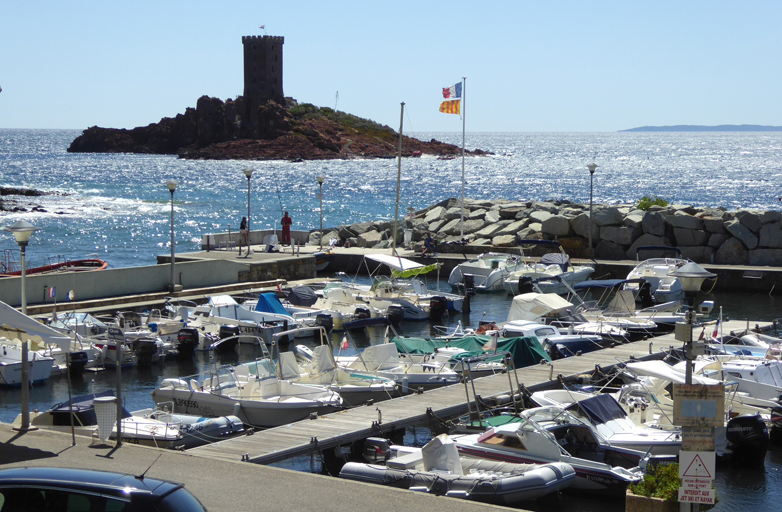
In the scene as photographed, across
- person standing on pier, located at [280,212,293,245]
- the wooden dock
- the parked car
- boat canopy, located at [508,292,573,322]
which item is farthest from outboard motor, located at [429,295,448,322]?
the parked car

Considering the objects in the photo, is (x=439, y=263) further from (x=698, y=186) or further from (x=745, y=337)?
(x=698, y=186)

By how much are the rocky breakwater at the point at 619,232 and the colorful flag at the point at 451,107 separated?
6120 millimetres

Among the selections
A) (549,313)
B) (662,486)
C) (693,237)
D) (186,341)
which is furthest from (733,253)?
(662,486)

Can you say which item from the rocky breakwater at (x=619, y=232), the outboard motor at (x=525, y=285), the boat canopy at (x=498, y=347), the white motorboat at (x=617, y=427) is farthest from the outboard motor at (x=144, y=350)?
the rocky breakwater at (x=619, y=232)

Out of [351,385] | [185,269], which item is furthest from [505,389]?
[185,269]

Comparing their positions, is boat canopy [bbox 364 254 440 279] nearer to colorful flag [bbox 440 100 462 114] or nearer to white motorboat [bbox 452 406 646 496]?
colorful flag [bbox 440 100 462 114]

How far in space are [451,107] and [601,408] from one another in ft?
80.9

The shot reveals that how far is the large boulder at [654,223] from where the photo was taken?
37.6 m

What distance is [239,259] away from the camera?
33.4 metres

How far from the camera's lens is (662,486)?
9.34m

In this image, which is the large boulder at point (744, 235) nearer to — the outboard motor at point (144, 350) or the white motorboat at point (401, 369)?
the white motorboat at point (401, 369)

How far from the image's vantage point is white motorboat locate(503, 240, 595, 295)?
109 ft

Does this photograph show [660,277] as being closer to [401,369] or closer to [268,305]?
[268,305]

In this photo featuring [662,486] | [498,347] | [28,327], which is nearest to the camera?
[662,486]
